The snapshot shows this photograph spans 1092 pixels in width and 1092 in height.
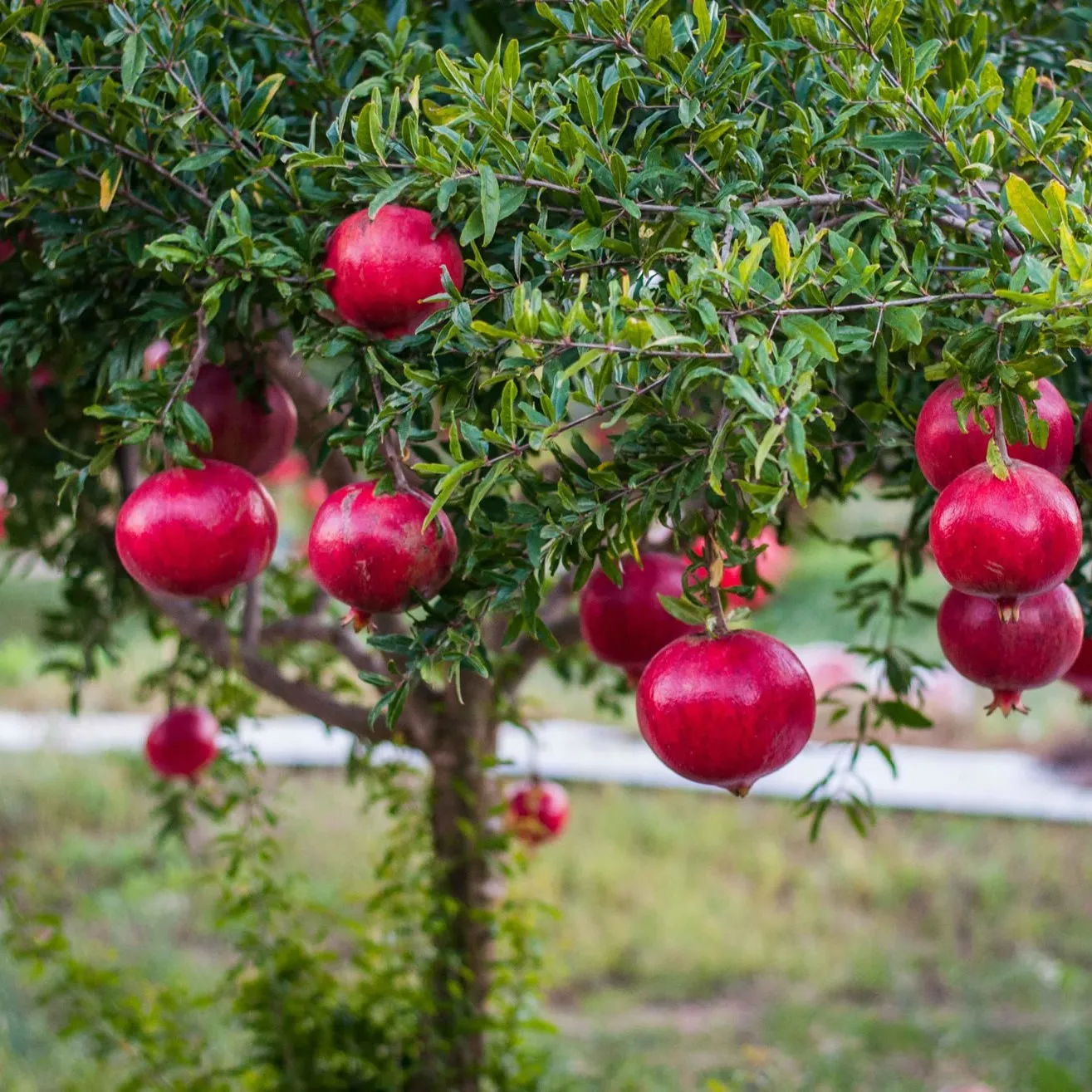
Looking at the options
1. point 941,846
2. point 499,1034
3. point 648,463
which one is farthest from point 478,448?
point 941,846

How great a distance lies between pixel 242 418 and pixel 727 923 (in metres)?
2.82

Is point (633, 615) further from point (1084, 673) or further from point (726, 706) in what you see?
point (1084, 673)

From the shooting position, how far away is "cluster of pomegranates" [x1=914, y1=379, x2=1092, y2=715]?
0.76 metres

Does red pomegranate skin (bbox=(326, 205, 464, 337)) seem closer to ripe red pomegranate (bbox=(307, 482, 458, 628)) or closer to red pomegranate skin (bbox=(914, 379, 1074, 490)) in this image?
ripe red pomegranate (bbox=(307, 482, 458, 628))

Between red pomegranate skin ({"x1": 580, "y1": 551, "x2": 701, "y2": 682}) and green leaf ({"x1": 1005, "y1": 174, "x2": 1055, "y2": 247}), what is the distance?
430 millimetres

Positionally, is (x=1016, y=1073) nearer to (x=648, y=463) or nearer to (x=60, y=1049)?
(x=60, y=1049)

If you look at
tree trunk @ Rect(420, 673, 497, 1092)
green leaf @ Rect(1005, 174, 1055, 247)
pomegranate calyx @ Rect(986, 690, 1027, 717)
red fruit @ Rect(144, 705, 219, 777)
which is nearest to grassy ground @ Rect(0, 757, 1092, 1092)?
red fruit @ Rect(144, 705, 219, 777)

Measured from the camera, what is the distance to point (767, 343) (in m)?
0.65

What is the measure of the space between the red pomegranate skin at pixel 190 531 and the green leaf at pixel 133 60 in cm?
27

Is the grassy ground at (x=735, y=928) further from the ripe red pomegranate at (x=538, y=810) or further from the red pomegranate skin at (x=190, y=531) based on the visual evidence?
the red pomegranate skin at (x=190, y=531)

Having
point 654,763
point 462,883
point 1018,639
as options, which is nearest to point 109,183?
point 1018,639

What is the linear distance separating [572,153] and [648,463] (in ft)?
0.67

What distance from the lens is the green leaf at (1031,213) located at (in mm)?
707

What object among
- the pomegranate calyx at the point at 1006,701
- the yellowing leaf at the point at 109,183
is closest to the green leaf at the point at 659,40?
the yellowing leaf at the point at 109,183
